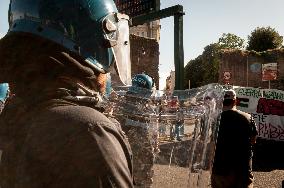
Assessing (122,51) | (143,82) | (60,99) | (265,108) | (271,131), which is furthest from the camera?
(265,108)

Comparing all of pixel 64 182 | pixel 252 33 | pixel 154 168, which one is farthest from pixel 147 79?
pixel 252 33

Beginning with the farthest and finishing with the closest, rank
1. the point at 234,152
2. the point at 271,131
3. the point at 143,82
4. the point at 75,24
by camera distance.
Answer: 1. the point at 271,131
2. the point at 143,82
3. the point at 234,152
4. the point at 75,24

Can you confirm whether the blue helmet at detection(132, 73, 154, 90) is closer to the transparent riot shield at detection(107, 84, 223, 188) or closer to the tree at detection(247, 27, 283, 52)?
the transparent riot shield at detection(107, 84, 223, 188)

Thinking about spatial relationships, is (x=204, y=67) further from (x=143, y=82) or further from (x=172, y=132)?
(x=172, y=132)

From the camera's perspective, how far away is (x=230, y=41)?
228 feet

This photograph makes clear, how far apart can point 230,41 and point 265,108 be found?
194 feet

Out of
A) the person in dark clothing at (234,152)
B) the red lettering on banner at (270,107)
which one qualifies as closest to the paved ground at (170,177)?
the person in dark clothing at (234,152)

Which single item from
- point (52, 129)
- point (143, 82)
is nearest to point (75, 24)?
point (52, 129)

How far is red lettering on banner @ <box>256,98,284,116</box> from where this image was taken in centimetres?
1229

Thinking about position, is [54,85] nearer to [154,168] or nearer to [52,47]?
[52,47]

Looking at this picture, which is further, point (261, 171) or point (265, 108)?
point (265, 108)

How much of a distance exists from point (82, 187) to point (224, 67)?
36.3m

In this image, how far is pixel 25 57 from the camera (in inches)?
51.9

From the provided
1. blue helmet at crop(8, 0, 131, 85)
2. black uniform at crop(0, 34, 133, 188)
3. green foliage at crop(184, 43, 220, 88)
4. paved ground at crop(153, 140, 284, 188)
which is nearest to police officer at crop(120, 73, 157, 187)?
paved ground at crop(153, 140, 284, 188)
